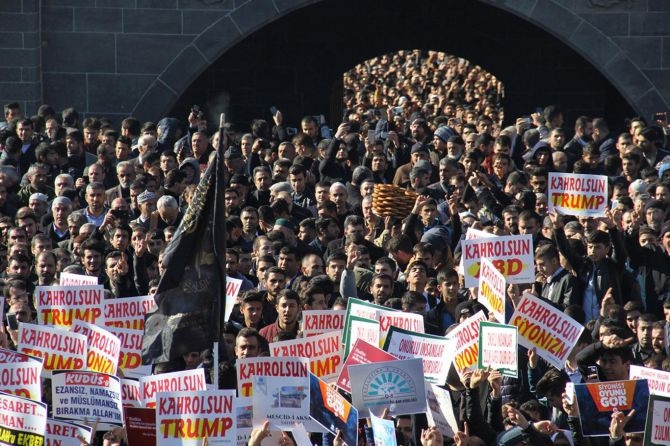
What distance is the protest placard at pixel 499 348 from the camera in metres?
10.9

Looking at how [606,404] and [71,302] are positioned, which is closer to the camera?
[606,404]

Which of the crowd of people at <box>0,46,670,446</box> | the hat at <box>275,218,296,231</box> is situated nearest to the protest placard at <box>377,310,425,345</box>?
the crowd of people at <box>0,46,670,446</box>

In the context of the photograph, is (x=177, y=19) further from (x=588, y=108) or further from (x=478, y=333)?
(x=478, y=333)

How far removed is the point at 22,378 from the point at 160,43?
44.3ft

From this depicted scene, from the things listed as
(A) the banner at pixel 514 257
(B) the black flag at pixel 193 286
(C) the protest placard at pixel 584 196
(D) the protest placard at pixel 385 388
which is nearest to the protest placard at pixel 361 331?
(D) the protest placard at pixel 385 388

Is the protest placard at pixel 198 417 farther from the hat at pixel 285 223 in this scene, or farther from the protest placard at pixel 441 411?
the hat at pixel 285 223

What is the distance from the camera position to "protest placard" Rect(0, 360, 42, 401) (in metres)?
10.5

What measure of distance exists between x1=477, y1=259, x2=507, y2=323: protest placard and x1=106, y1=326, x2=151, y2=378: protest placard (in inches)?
90.1

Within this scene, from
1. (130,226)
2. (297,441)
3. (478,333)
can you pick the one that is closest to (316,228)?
(130,226)

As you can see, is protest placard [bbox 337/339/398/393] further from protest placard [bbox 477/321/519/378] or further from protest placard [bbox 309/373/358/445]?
protest placard [bbox 477/321/519/378]

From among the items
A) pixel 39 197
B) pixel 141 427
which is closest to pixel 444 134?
pixel 39 197

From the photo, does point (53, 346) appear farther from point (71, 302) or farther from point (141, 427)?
point (141, 427)

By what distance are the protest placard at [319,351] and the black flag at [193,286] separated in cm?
53

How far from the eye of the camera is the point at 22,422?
31.9 ft
